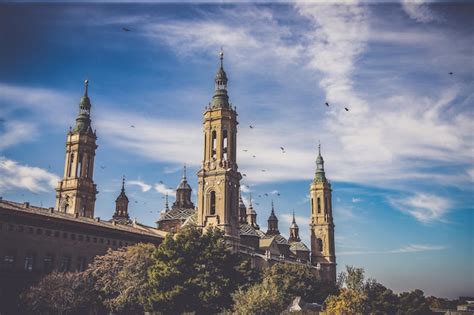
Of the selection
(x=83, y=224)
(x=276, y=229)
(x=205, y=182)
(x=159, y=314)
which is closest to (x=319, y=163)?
(x=276, y=229)

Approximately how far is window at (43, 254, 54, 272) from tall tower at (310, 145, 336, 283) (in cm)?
7827

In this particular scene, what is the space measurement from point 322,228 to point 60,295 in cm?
8658

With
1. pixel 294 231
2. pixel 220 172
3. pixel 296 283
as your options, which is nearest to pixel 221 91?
pixel 220 172

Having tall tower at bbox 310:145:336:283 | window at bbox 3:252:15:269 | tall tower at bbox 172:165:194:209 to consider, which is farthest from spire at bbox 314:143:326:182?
window at bbox 3:252:15:269

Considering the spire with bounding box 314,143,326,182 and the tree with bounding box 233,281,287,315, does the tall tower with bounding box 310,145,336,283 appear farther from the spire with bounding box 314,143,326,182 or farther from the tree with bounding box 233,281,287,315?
the tree with bounding box 233,281,287,315

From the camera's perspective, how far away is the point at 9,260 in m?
59.0

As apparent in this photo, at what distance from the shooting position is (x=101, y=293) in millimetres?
60219

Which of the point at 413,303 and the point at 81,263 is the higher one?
the point at 81,263

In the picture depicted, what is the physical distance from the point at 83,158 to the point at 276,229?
60.5 meters

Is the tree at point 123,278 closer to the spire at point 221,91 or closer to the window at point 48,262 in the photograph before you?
the window at point 48,262

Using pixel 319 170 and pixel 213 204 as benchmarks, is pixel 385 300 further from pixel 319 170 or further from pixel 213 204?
pixel 319 170

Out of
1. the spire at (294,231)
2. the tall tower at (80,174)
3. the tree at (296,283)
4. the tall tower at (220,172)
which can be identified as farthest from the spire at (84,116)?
the spire at (294,231)

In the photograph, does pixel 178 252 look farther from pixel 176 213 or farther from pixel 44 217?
pixel 176 213

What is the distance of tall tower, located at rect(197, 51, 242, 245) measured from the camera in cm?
8531
